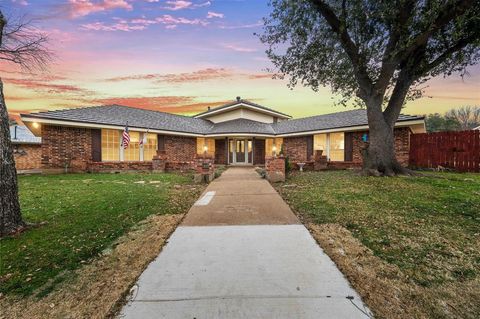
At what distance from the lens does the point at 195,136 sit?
19562 mm

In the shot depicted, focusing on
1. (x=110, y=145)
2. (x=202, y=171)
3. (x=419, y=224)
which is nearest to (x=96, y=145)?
(x=110, y=145)

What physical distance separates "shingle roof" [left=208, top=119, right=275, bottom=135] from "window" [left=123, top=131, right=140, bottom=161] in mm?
5967

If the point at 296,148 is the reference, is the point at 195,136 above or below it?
above

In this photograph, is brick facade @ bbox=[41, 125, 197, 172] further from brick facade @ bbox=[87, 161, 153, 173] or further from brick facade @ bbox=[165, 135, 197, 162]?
brick facade @ bbox=[165, 135, 197, 162]

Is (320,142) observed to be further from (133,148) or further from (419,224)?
(419,224)

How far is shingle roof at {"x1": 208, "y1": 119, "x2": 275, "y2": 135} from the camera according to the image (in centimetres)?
1960

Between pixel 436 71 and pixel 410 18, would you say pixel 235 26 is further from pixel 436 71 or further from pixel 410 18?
pixel 436 71

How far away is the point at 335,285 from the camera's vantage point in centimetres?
240

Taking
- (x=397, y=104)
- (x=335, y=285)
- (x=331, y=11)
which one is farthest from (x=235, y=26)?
(x=335, y=285)

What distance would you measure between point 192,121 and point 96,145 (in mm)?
9235

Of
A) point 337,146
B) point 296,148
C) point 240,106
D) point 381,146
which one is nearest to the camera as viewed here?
point 381,146

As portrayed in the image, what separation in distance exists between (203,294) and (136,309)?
0.62 metres

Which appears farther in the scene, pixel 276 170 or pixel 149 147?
pixel 149 147

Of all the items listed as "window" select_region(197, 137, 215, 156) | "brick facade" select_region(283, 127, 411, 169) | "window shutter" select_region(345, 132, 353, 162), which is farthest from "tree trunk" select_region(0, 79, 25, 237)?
"window shutter" select_region(345, 132, 353, 162)
